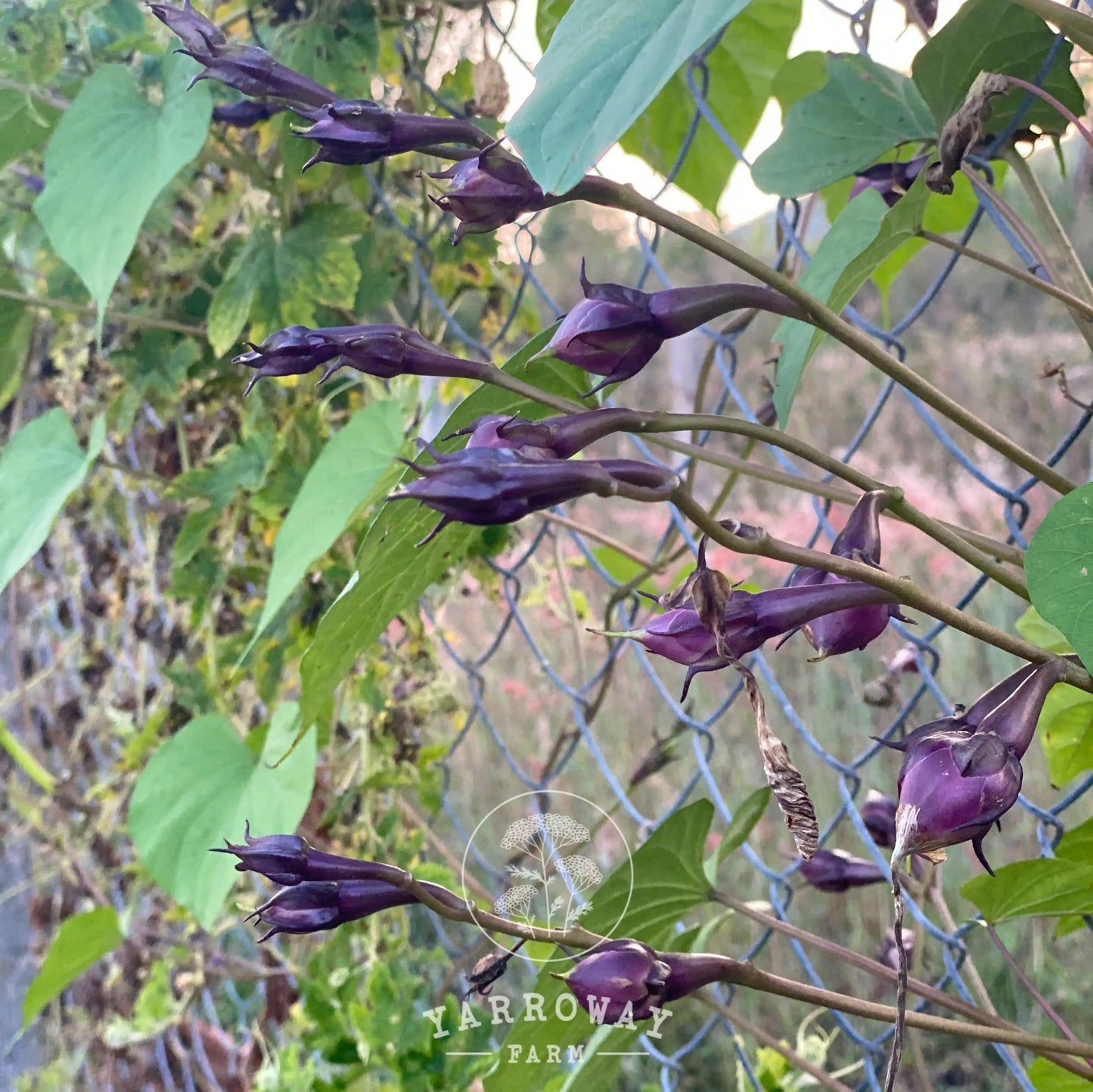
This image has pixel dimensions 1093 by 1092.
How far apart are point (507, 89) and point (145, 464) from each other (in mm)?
665

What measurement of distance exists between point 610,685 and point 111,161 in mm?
794

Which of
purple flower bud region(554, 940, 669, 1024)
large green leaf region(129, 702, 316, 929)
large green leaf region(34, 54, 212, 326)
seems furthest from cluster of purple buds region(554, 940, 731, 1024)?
large green leaf region(34, 54, 212, 326)

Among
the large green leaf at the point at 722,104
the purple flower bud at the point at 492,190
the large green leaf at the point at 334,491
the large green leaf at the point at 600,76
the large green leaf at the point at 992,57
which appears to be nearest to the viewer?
the large green leaf at the point at 600,76

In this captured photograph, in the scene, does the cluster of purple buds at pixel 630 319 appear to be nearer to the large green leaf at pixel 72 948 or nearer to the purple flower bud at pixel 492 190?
the purple flower bud at pixel 492 190

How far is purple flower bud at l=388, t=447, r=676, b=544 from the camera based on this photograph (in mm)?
243

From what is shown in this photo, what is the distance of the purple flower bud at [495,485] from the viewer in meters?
0.24

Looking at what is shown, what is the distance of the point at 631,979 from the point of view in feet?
1.07

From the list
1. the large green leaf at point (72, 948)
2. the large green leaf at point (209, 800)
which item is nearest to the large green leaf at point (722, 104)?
the large green leaf at point (209, 800)

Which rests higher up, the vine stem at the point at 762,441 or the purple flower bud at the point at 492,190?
the purple flower bud at the point at 492,190

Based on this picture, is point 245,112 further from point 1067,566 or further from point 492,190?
point 1067,566

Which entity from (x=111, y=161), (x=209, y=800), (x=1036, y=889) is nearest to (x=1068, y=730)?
(x=1036, y=889)

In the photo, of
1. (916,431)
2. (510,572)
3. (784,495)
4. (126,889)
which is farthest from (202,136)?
(916,431)

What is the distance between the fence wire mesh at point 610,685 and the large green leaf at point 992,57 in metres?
0.02

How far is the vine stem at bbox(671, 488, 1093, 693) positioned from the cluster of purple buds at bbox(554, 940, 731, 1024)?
15 centimetres
